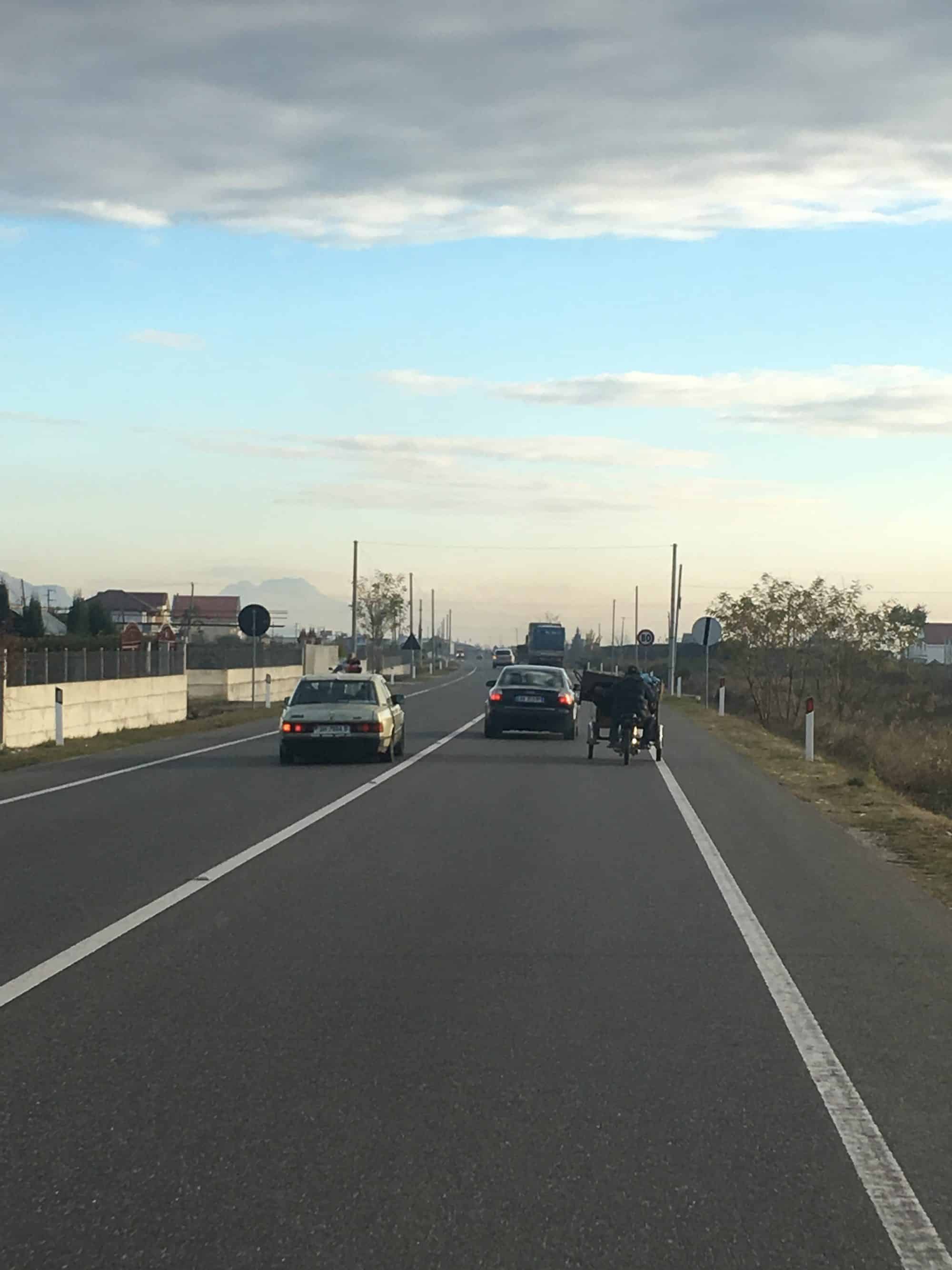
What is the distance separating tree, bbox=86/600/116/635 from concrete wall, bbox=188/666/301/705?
5351 cm

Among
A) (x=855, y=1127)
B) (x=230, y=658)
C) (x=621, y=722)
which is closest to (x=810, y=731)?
(x=621, y=722)

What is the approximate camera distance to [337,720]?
24453 millimetres

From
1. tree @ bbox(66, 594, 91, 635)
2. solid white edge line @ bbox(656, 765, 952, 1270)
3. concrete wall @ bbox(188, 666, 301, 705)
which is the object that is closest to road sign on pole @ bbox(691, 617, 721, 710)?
concrete wall @ bbox(188, 666, 301, 705)

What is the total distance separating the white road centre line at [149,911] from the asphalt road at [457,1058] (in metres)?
0.07

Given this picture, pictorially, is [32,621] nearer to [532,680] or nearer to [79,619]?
[79,619]

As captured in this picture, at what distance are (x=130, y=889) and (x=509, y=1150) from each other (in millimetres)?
6755

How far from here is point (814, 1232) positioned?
4891 millimetres

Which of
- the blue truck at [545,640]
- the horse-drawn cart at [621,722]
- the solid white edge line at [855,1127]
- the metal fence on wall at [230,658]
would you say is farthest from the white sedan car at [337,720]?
the blue truck at [545,640]

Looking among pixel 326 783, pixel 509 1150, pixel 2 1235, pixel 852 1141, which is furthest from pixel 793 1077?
pixel 326 783

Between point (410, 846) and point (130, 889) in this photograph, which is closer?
point (130, 889)

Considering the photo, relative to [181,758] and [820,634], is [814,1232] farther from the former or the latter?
[820,634]

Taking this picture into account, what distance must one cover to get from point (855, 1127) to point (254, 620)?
36.5m

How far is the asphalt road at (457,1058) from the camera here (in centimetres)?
490

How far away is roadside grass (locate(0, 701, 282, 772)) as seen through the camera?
2703 cm
